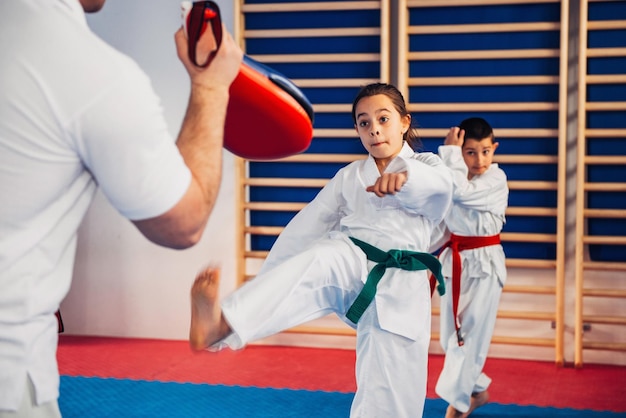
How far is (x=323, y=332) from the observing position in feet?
16.0

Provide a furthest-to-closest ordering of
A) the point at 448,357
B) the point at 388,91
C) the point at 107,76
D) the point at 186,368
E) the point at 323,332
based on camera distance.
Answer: the point at 323,332
the point at 186,368
the point at 448,357
the point at 388,91
the point at 107,76

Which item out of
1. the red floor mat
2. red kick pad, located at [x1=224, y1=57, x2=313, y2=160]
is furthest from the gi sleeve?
the red floor mat

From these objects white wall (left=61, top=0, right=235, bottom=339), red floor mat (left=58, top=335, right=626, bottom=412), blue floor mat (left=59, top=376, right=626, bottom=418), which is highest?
white wall (left=61, top=0, right=235, bottom=339)

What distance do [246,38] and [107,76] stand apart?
423 centimetres

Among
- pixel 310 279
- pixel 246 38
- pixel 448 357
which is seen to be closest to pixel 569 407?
pixel 448 357

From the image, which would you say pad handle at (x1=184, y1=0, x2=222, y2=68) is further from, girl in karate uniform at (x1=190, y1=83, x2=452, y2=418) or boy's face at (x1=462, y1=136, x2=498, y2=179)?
boy's face at (x1=462, y1=136, x2=498, y2=179)

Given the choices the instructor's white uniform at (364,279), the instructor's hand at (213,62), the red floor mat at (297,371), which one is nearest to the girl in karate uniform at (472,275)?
the red floor mat at (297,371)

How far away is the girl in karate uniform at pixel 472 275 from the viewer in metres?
3.38

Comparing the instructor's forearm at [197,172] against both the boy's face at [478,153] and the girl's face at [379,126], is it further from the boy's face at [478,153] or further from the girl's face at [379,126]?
the boy's face at [478,153]

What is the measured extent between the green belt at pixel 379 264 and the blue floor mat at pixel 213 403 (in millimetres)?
1281

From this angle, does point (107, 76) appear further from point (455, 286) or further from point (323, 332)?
point (323, 332)

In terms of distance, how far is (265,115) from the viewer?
1.61 m

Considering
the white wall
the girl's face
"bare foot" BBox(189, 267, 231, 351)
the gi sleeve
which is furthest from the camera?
the white wall

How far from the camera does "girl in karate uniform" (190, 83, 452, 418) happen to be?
7.02ft
